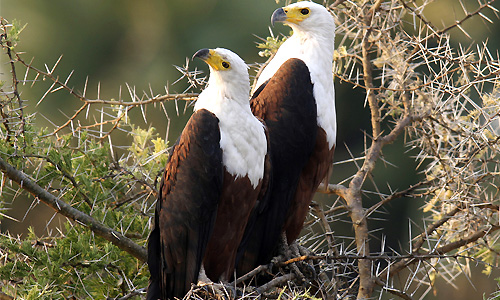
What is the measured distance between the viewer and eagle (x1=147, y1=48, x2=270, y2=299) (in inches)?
94.0

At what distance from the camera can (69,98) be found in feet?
36.0

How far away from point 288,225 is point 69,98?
879 centimetres

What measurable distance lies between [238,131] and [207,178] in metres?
0.20

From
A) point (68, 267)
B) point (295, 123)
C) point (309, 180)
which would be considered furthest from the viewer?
point (309, 180)

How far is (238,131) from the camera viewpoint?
2.39 meters

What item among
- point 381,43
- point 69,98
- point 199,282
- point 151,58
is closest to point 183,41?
point 151,58

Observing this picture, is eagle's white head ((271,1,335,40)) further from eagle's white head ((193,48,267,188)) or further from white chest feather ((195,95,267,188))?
white chest feather ((195,95,267,188))

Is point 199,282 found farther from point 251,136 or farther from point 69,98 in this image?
point 69,98

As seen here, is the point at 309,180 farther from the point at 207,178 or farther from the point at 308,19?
the point at 308,19

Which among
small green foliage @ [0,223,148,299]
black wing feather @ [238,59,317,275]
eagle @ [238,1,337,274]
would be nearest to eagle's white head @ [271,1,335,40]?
eagle @ [238,1,337,274]

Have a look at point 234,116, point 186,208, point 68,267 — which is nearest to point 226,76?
point 234,116

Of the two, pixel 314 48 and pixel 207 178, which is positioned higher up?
pixel 314 48

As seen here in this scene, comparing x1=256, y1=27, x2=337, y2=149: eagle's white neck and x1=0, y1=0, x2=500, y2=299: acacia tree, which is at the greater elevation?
x1=256, y1=27, x2=337, y2=149: eagle's white neck

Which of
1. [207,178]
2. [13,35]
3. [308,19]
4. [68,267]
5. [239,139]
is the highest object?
[13,35]
